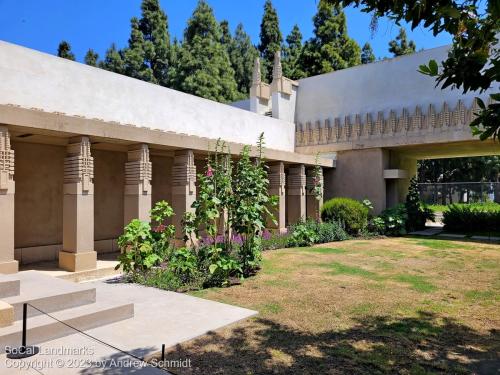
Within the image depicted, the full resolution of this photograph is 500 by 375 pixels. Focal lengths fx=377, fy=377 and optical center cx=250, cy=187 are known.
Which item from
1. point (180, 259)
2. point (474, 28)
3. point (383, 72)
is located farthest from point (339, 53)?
point (474, 28)

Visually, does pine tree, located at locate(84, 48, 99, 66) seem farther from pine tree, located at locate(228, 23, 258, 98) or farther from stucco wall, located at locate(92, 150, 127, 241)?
stucco wall, located at locate(92, 150, 127, 241)

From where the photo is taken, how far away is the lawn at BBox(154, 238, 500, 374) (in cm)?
377

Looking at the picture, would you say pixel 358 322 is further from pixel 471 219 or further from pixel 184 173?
pixel 471 219

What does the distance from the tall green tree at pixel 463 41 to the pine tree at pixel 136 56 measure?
3033 cm

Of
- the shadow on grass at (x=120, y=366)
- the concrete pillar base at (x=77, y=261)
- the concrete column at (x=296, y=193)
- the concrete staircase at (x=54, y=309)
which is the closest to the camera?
the shadow on grass at (x=120, y=366)

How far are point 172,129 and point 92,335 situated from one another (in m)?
8.61

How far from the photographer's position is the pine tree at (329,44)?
27594 mm

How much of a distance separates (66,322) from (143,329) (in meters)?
0.89

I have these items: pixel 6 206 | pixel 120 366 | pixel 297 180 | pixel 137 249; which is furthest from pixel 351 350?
pixel 297 180

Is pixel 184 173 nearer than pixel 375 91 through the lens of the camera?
Yes

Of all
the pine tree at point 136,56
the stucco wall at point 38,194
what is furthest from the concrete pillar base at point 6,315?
the pine tree at point 136,56

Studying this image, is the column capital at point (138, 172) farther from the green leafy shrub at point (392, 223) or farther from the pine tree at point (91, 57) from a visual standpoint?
the pine tree at point (91, 57)

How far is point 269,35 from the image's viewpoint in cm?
3725

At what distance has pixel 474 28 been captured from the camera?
10.1 feet
